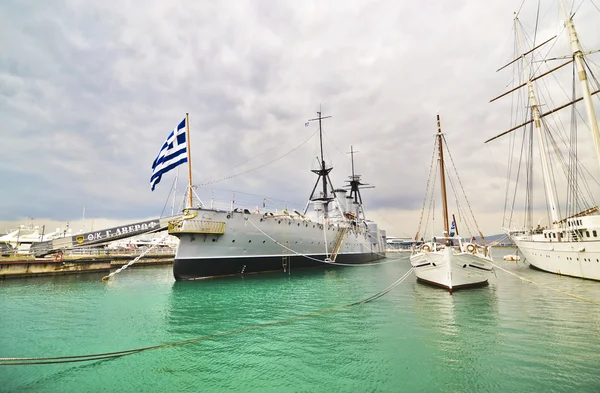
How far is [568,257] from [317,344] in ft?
82.3

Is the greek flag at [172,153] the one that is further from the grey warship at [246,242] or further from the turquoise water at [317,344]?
the turquoise water at [317,344]

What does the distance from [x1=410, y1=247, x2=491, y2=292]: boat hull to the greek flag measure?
20.7 m

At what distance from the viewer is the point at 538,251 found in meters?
26.9

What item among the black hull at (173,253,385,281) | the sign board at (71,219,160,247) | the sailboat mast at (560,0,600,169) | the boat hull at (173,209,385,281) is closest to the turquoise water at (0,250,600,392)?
the black hull at (173,253,385,281)

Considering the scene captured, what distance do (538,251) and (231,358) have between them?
106ft

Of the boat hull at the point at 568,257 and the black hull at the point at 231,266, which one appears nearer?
the boat hull at the point at 568,257

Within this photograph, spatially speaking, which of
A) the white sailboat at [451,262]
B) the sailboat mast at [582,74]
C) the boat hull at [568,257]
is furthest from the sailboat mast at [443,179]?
the boat hull at [568,257]

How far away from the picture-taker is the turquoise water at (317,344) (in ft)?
19.5

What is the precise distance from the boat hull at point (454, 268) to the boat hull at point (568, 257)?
7712mm

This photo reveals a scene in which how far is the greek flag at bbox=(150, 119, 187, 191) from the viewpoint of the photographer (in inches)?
912

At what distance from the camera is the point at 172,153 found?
23188 millimetres

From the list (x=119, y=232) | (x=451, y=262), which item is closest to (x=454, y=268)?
(x=451, y=262)

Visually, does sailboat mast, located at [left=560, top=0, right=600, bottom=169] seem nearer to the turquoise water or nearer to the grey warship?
the turquoise water

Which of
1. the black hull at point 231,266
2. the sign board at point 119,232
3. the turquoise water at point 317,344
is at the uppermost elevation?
the sign board at point 119,232
